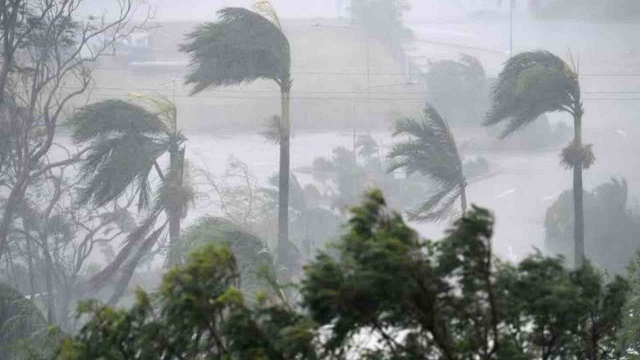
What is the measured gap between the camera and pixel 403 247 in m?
5.07

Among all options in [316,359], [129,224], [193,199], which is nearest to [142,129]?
[193,199]

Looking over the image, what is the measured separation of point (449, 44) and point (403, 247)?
25585 millimetres

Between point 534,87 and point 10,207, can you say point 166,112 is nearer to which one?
point 10,207

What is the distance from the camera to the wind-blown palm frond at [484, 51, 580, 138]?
60.3 ft

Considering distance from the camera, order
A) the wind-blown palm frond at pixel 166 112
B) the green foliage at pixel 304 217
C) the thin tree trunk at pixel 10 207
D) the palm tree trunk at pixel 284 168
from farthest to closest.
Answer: the green foliage at pixel 304 217
the thin tree trunk at pixel 10 207
the palm tree trunk at pixel 284 168
the wind-blown palm frond at pixel 166 112

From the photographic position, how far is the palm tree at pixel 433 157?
1884 centimetres

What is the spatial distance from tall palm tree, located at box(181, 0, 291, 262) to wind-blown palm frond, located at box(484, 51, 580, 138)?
11.2 ft

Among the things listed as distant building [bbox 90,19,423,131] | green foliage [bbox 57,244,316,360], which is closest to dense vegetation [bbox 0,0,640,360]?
green foliage [bbox 57,244,316,360]

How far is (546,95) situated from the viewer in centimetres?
1858

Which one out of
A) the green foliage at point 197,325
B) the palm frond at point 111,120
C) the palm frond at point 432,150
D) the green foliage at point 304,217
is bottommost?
the green foliage at point 304,217

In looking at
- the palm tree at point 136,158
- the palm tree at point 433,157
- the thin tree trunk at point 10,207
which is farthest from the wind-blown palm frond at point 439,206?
the thin tree trunk at point 10,207

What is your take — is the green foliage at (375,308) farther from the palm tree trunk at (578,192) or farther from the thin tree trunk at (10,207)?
the thin tree trunk at (10,207)

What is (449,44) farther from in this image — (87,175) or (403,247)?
(403,247)

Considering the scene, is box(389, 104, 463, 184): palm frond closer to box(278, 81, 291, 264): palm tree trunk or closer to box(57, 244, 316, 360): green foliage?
box(278, 81, 291, 264): palm tree trunk
